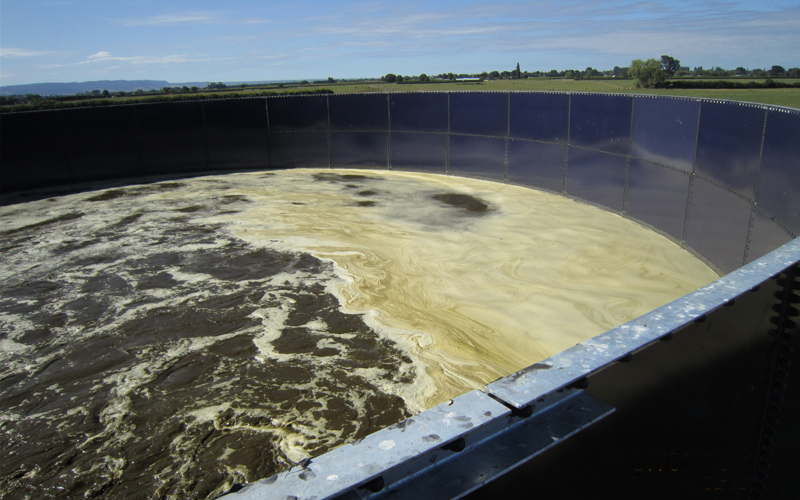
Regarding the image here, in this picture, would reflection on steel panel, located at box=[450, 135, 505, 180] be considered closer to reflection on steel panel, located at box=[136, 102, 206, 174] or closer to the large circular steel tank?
the large circular steel tank

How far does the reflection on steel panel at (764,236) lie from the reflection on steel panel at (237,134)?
44.3ft

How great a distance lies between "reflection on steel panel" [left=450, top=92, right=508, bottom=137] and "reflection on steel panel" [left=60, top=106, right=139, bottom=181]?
30.8ft

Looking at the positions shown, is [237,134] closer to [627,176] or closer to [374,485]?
[627,176]

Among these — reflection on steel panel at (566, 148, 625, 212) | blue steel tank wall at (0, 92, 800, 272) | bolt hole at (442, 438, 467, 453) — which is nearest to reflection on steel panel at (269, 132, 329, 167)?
blue steel tank wall at (0, 92, 800, 272)

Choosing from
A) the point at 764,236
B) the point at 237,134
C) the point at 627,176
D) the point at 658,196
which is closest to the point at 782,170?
the point at 764,236

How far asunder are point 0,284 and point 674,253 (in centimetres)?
997

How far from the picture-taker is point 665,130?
8.71 metres

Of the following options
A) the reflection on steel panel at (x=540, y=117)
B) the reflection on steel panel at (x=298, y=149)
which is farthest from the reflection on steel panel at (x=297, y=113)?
the reflection on steel panel at (x=540, y=117)

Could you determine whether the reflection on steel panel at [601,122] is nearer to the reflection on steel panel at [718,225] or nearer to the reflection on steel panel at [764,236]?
the reflection on steel panel at [718,225]

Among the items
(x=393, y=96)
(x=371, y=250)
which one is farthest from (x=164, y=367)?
(x=393, y=96)

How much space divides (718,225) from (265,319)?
245 inches

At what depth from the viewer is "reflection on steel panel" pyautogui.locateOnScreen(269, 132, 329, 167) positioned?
1634 centimetres

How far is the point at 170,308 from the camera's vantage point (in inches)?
260

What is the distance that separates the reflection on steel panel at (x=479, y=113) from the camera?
13141 mm
